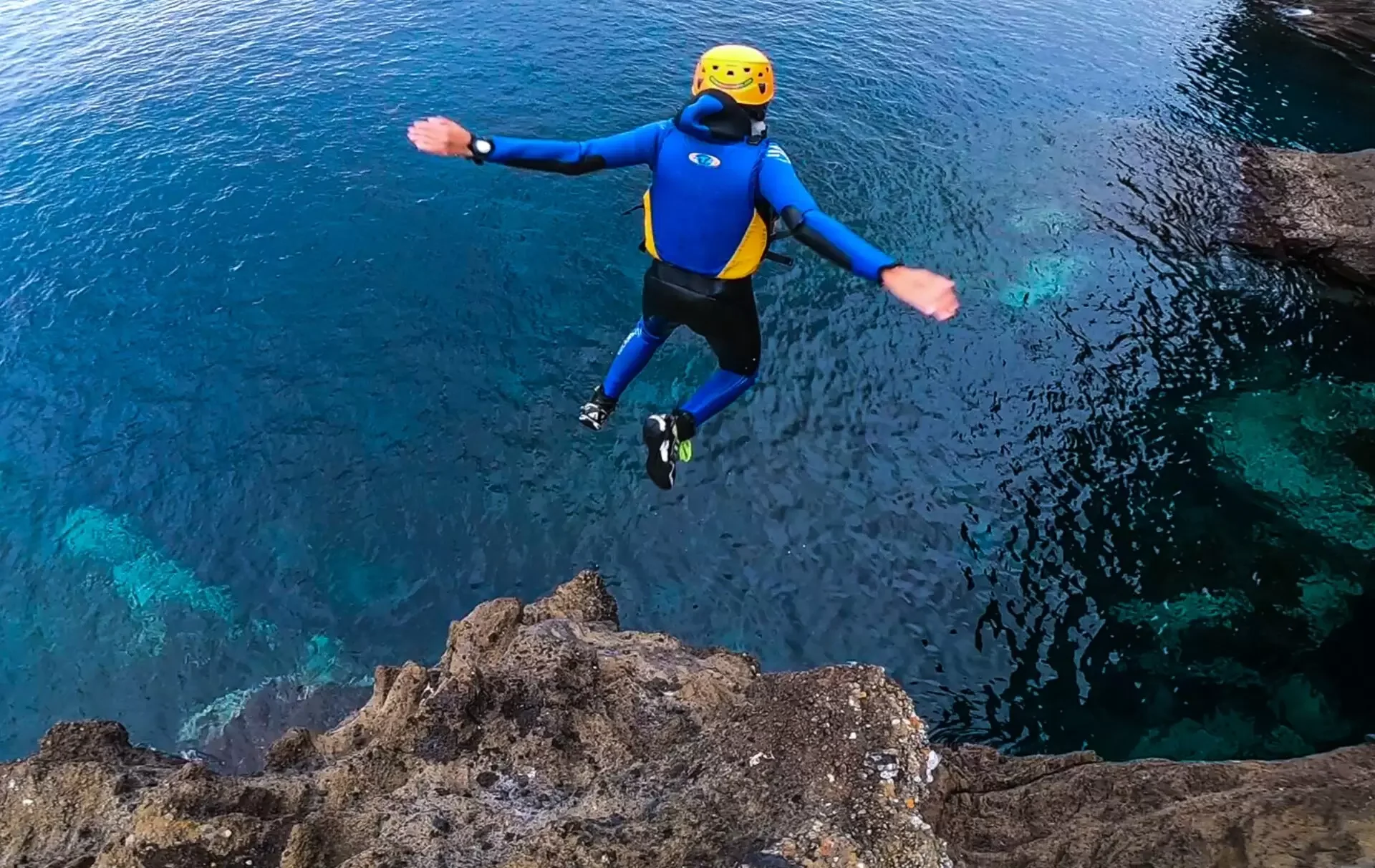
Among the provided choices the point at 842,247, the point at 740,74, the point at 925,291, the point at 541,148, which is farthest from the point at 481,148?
the point at 925,291

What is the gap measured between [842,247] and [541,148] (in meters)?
2.80

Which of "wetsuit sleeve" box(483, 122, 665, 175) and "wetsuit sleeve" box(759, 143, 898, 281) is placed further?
"wetsuit sleeve" box(483, 122, 665, 175)

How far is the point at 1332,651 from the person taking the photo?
46.1ft

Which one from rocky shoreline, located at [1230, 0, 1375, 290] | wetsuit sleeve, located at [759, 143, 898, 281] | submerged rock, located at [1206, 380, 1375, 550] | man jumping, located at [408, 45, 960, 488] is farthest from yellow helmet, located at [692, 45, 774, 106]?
rocky shoreline, located at [1230, 0, 1375, 290]

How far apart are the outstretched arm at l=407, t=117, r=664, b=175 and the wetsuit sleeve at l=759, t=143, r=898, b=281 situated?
1105mm

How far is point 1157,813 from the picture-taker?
23.4ft

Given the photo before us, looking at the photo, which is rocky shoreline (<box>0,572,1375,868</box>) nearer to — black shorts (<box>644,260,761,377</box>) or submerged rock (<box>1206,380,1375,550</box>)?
black shorts (<box>644,260,761,377</box>)

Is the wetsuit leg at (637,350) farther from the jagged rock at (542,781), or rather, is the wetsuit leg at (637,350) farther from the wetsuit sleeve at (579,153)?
the jagged rock at (542,781)

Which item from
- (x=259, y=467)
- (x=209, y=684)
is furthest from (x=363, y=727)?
(x=259, y=467)

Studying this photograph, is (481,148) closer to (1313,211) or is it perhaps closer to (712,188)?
(712,188)

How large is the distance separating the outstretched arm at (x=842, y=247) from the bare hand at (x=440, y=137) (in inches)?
98.0

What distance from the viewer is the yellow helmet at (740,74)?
262 inches

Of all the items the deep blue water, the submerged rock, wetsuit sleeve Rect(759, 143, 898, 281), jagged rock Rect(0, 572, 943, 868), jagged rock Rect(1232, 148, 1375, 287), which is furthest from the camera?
jagged rock Rect(1232, 148, 1375, 287)

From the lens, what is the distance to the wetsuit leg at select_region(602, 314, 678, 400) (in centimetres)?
872
